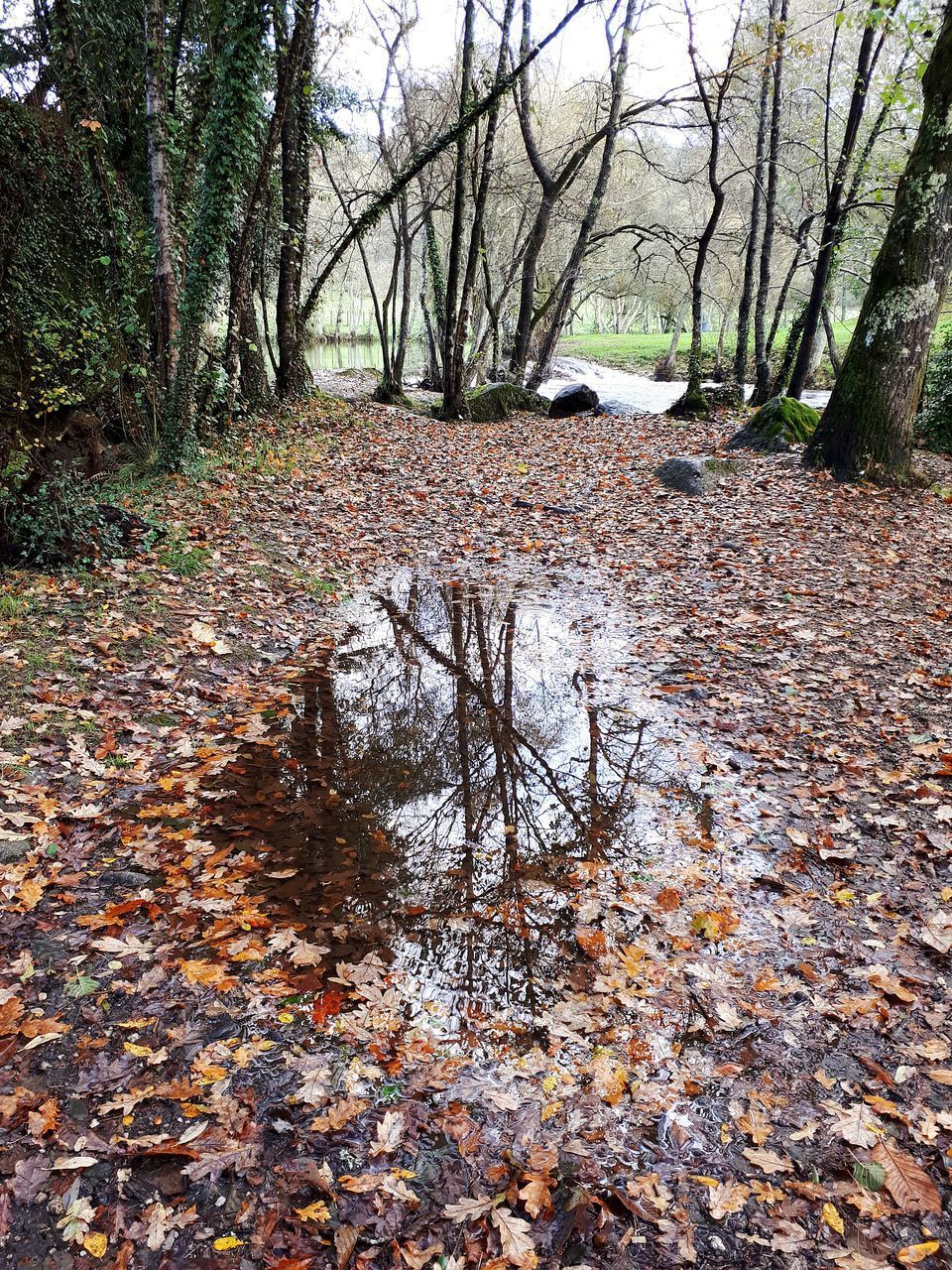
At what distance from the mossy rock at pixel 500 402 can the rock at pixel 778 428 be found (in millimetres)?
7299

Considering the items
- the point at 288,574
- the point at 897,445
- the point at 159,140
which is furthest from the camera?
the point at 897,445

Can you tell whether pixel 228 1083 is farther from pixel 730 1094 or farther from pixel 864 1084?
pixel 864 1084

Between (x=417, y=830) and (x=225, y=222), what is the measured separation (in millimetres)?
9160

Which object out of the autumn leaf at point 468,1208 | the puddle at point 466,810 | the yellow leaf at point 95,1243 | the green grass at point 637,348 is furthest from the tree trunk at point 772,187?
the green grass at point 637,348

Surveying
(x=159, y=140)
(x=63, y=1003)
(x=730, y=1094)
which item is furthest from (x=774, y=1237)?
(x=159, y=140)

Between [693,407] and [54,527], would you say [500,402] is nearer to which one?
[693,407]

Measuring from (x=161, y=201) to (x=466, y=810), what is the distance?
9.45 m

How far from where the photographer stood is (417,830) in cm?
481

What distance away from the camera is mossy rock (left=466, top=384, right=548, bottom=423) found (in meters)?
19.4

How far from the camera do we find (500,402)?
1973cm

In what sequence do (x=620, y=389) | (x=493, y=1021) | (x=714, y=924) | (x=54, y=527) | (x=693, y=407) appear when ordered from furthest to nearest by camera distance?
(x=620, y=389), (x=693, y=407), (x=54, y=527), (x=714, y=924), (x=493, y=1021)

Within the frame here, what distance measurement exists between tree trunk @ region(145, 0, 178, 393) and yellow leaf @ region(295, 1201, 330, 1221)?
33.7ft

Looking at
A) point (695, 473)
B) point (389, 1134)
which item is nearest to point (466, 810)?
point (389, 1134)

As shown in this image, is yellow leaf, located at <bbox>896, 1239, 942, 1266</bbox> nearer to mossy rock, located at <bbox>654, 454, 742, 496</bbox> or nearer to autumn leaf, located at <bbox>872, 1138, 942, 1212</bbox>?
autumn leaf, located at <bbox>872, 1138, 942, 1212</bbox>
